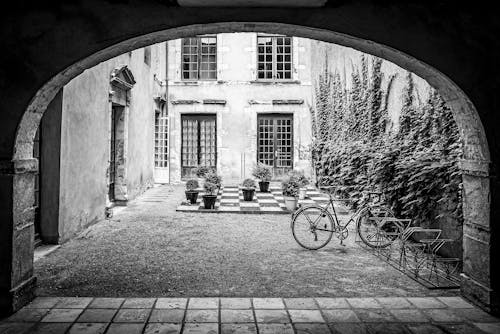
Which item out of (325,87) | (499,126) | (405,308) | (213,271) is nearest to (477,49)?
(499,126)

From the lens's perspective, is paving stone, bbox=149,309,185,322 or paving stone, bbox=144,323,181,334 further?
paving stone, bbox=149,309,185,322

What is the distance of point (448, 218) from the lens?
5195 millimetres

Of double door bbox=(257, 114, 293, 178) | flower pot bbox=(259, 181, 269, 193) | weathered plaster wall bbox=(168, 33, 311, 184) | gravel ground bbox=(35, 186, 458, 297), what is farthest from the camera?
double door bbox=(257, 114, 293, 178)

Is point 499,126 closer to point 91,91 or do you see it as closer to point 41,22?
point 41,22

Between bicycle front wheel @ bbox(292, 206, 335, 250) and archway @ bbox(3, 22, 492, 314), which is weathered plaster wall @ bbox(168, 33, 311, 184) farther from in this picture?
archway @ bbox(3, 22, 492, 314)

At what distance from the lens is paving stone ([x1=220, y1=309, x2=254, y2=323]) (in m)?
3.17

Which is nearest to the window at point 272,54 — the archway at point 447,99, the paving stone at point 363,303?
the archway at point 447,99

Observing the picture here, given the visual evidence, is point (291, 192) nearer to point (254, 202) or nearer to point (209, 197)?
point (254, 202)

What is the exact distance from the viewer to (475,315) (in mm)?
3295

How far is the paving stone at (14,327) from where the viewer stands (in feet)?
9.60

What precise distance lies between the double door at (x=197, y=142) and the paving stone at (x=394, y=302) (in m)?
11.1

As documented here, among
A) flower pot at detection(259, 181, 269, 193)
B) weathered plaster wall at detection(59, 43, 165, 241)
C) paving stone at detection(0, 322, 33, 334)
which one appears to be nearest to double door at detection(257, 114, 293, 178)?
flower pot at detection(259, 181, 269, 193)

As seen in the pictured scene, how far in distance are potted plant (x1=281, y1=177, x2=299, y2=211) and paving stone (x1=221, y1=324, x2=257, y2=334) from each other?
5.60 meters

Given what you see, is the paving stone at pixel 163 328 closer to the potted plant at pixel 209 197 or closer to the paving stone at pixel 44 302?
the paving stone at pixel 44 302
